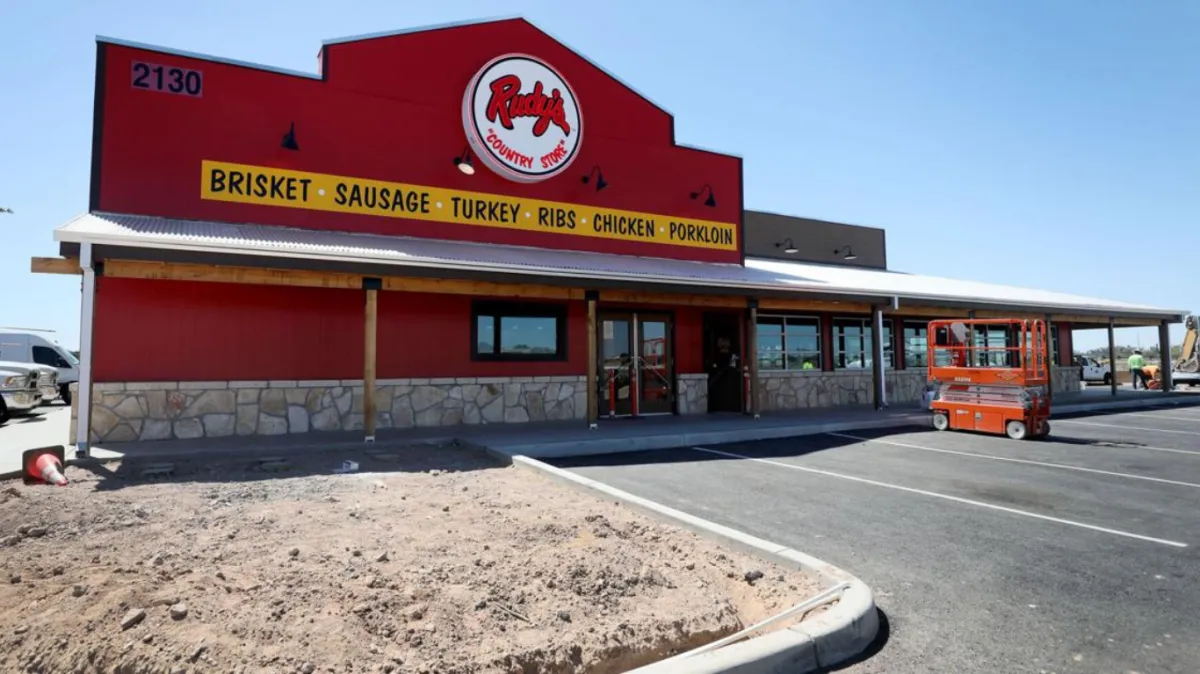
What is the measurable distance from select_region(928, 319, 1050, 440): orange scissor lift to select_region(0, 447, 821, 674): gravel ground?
9293mm

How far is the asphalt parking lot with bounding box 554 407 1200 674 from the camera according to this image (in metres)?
3.43

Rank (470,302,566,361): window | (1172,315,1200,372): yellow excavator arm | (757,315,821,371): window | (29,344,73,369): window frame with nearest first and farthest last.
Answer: (470,302,566,361): window
(757,315,821,371): window
(29,344,73,369): window frame
(1172,315,1200,372): yellow excavator arm

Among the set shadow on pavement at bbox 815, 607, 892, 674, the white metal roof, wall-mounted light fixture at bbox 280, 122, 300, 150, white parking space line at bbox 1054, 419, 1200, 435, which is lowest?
shadow on pavement at bbox 815, 607, 892, 674

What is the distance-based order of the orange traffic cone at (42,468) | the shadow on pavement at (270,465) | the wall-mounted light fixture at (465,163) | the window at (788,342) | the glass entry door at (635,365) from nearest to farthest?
the orange traffic cone at (42,468) < the shadow on pavement at (270,465) < the wall-mounted light fixture at (465,163) < the glass entry door at (635,365) < the window at (788,342)

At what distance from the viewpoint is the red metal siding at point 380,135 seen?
34.9ft

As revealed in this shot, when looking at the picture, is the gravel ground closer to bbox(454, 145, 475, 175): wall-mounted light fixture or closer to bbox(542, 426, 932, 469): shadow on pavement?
bbox(542, 426, 932, 469): shadow on pavement

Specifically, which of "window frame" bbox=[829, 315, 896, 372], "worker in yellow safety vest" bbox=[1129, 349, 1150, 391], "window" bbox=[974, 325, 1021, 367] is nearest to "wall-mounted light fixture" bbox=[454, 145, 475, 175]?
"window frame" bbox=[829, 315, 896, 372]

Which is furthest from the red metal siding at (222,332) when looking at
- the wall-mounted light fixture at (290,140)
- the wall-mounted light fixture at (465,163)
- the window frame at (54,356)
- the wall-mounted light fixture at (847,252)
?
the wall-mounted light fixture at (847,252)

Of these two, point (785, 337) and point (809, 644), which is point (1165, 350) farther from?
point (809, 644)

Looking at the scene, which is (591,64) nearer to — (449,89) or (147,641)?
(449,89)

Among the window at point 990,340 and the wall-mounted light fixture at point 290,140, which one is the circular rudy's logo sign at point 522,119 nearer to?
the wall-mounted light fixture at point 290,140

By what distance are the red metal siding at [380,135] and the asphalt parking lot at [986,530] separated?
21.9 feet

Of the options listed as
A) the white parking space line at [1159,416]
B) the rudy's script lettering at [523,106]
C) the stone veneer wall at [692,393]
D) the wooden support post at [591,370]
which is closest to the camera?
Answer: the wooden support post at [591,370]

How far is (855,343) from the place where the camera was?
18078 millimetres
